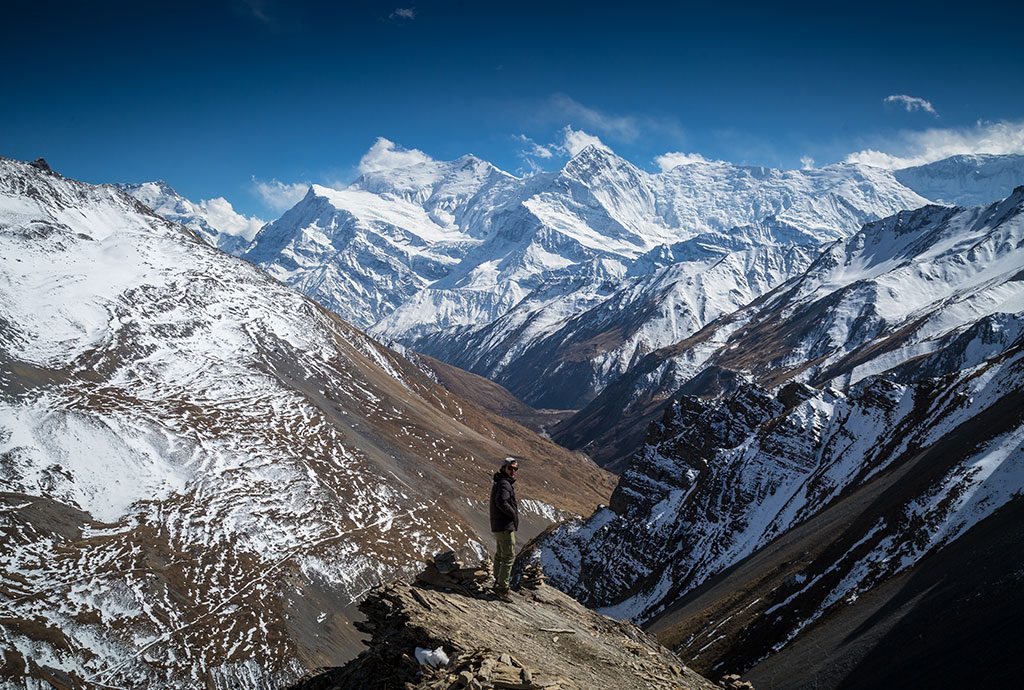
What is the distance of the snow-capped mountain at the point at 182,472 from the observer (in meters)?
94.4

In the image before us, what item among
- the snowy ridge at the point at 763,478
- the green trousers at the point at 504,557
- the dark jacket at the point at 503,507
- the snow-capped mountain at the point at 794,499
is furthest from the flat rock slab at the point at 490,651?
the snowy ridge at the point at 763,478

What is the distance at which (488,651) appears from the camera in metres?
20.6

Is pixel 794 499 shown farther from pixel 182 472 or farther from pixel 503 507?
pixel 182 472

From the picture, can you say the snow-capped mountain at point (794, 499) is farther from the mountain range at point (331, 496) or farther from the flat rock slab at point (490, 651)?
the flat rock slab at point (490, 651)

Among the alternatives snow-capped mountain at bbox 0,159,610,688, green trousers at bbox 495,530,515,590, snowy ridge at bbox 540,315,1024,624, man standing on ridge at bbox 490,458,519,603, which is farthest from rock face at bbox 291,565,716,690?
snow-capped mountain at bbox 0,159,610,688

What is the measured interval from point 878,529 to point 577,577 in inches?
2035

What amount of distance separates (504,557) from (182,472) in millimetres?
118270

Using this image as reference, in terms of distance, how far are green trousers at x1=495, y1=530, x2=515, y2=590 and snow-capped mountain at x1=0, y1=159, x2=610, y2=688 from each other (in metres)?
79.2

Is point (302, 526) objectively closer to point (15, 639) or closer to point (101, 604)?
point (101, 604)

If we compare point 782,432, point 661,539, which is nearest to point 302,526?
point 661,539

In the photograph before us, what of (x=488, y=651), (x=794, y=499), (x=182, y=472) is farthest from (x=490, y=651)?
(x=182, y=472)

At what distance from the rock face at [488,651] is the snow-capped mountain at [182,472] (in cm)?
7906

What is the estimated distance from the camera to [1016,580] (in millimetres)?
36938

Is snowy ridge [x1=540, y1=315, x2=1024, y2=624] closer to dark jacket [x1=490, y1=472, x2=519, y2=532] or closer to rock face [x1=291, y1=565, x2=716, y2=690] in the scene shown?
rock face [x1=291, y1=565, x2=716, y2=690]
